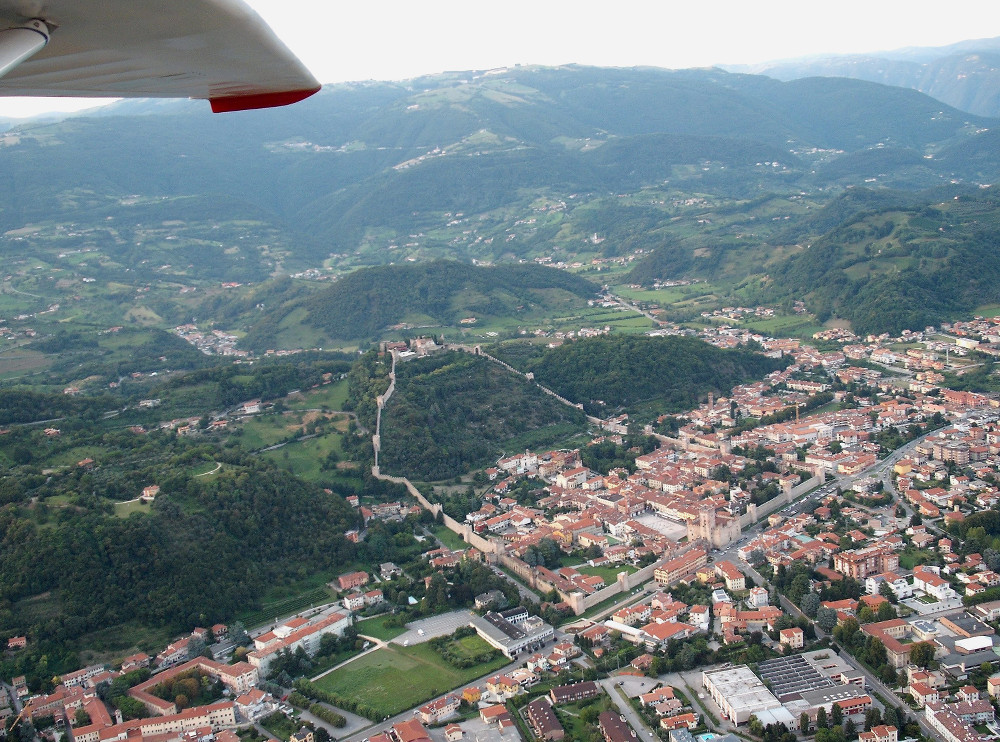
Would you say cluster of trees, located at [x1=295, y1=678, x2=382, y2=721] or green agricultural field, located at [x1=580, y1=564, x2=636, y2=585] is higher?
cluster of trees, located at [x1=295, y1=678, x2=382, y2=721]

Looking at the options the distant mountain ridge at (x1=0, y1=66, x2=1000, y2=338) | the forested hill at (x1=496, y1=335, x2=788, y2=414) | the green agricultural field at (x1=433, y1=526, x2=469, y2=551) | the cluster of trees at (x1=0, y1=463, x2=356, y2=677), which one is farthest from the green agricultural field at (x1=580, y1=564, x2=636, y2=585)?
the distant mountain ridge at (x1=0, y1=66, x2=1000, y2=338)

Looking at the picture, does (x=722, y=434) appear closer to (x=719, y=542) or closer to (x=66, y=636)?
(x=719, y=542)

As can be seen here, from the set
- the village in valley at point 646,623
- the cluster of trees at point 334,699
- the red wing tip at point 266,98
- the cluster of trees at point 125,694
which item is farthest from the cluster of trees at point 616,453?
the red wing tip at point 266,98

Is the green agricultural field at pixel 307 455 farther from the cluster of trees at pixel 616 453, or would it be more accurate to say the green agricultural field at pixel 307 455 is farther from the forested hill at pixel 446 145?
the forested hill at pixel 446 145

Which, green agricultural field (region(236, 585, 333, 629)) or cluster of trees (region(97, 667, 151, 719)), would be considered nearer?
cluster of trees (region(97, 667, 151, 719))

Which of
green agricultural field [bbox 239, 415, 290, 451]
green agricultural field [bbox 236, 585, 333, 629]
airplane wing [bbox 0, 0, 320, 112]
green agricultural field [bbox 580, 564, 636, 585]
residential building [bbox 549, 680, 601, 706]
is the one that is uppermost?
airplane wing [bbox 0, 0, 320, 112]

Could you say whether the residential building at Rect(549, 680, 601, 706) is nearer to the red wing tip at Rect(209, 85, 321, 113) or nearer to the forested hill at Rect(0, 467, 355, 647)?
the forested hill at Rect(0, 467, 355, 647)

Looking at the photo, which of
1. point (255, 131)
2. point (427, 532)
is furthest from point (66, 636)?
point (255, 131)
